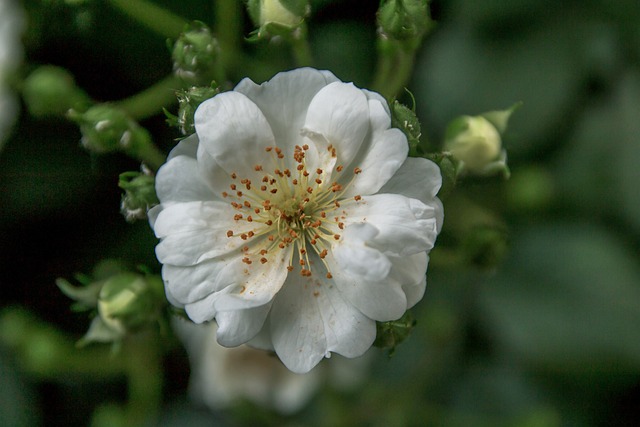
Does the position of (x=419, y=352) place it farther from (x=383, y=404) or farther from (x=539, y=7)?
(x=539, y=7)

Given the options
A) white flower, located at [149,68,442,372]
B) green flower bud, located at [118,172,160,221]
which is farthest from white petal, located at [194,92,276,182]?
green flower bud, located at [118,172,160,221]

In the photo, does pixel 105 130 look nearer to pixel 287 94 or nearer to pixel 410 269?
pixel 287 94

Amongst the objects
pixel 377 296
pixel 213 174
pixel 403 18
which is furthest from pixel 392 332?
pixel 403 18

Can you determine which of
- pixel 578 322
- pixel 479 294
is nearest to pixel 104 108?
pixel 479 294

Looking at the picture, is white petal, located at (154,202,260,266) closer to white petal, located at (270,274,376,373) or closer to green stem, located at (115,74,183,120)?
white petal, located at (270,274,376,373)

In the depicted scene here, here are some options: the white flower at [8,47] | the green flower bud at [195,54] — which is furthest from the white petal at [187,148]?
the white flower at [8,47]

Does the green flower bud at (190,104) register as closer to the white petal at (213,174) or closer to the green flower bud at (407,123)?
the white petal at (213,174)
